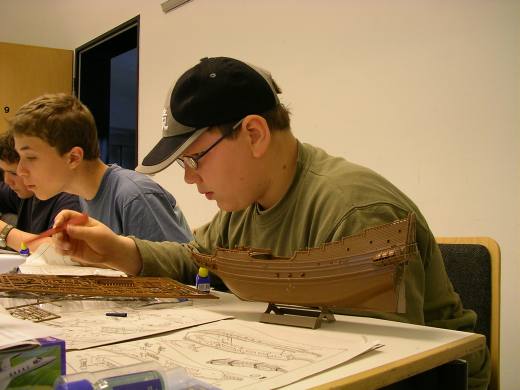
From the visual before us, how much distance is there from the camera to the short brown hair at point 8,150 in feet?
8.79

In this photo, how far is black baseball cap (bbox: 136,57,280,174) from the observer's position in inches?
42.6

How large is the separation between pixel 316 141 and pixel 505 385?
1.44 m

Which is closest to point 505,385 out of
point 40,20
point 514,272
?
point 514,272

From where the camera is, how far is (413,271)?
942mm

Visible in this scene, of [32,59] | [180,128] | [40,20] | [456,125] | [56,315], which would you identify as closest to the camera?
[56,315]

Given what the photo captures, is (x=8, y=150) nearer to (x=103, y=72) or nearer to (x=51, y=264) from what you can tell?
(x=51, y=264)

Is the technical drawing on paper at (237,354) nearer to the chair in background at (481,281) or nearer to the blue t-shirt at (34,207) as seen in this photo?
the chair in background at (481,281)

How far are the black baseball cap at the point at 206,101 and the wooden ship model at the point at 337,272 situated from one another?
270 millimetres

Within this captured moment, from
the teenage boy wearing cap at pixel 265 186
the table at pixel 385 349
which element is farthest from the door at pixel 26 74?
the table at pixel 385 349

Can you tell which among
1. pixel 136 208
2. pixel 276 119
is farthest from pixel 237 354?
pixel 136 208

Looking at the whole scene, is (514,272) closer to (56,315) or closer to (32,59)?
(56,315)

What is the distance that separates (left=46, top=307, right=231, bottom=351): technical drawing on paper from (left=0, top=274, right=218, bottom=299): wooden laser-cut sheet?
73 millimetres

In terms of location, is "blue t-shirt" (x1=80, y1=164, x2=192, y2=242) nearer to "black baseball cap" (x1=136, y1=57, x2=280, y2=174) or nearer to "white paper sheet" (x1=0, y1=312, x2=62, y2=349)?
"black baseball cap" (x1=136, y1=57, x2=280, y2=174)

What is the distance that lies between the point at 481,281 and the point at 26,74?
4.65 meters
